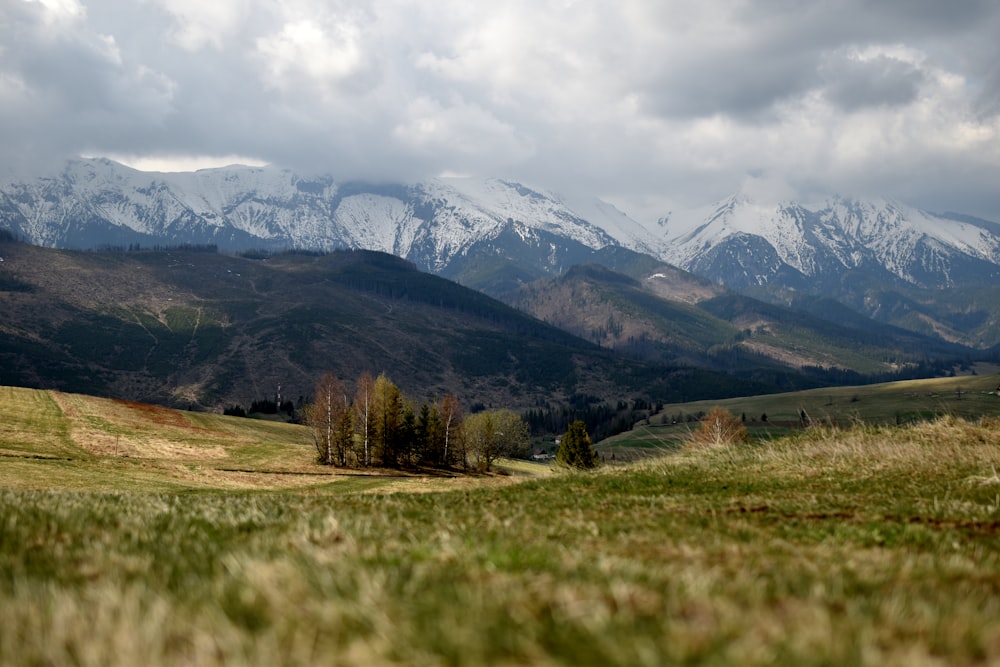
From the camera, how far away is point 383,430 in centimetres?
10431

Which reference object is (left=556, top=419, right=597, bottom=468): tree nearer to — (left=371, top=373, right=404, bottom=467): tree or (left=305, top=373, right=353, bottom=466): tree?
(left=371, top=373, right=404, bottom=467): tree

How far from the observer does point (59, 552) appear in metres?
5.92

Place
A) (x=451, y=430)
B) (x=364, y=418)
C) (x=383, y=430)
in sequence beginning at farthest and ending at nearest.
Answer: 1. (x=451, y=430)
2. (x=383, y=430)
3. (x=364, y=418)

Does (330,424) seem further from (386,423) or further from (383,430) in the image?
(386,423)

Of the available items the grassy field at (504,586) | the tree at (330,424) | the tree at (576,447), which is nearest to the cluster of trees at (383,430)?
the tree at (330,424)

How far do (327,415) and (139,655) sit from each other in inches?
3842

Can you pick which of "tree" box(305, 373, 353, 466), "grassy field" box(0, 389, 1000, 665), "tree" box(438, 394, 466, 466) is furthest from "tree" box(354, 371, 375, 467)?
"grassy field" box(0, 389, 1000, 665)

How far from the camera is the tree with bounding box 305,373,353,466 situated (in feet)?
319

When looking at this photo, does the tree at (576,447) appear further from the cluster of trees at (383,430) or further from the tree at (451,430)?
the cluster of trees at (383,430)

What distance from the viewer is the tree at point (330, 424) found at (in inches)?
3834

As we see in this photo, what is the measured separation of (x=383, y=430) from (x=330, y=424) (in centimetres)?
963

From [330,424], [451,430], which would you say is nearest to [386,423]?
[330,424]

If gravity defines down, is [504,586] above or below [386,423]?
above

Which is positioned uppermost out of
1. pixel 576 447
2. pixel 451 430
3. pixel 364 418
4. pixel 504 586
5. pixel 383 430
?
pixel 504 586
